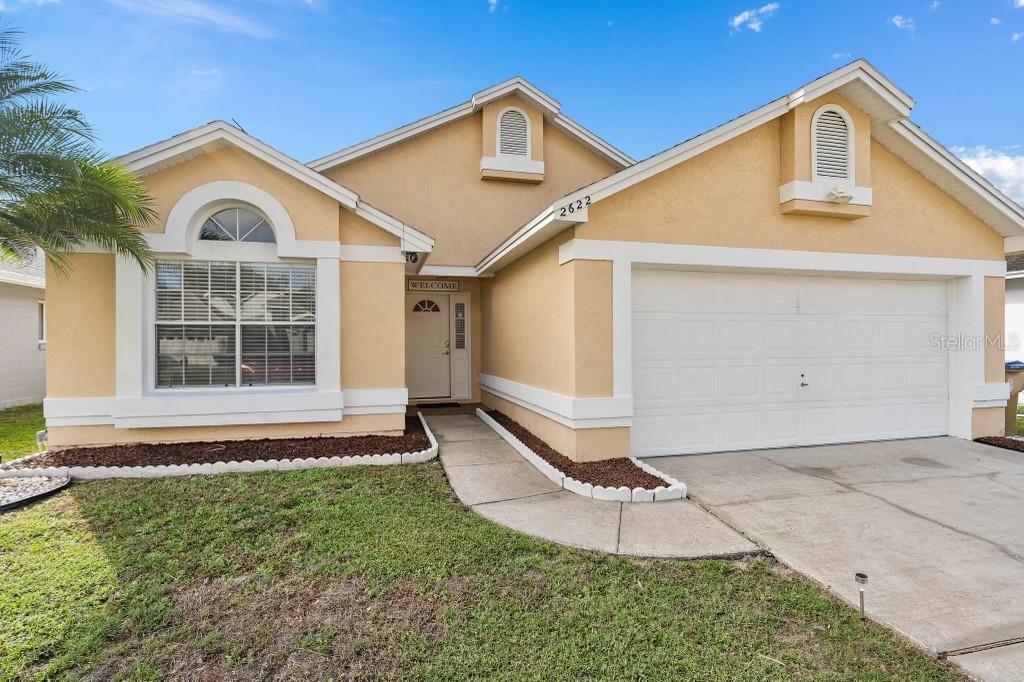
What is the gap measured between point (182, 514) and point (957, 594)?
21.8ft

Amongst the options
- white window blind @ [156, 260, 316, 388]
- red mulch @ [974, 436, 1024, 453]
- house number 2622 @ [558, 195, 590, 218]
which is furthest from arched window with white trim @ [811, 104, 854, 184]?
white window blind @ [156, 260, 316, 388]

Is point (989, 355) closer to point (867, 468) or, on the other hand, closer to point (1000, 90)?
point (867, 468)

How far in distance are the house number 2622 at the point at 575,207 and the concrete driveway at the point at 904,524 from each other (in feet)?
11.5

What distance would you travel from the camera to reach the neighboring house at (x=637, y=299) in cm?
680

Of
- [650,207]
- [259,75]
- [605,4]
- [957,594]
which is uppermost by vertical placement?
[605,4]

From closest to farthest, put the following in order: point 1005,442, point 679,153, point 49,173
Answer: point 49,173, point 679,153, point 1005,442

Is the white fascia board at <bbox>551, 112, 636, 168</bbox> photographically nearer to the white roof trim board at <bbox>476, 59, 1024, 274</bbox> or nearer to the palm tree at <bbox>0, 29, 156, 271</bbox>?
the white roof trim board at <bbox>476, 59, 1024, 274</bbox>

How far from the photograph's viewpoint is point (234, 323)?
7359 millimetres

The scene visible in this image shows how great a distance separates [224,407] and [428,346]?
17.4 ft

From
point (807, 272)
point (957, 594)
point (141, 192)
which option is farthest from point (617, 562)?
point (141, 192)

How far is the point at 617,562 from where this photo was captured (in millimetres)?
4059

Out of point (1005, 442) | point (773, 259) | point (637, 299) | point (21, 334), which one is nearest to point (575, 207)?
point (637, 299)

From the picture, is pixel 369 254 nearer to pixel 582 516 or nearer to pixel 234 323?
pixel 234 323

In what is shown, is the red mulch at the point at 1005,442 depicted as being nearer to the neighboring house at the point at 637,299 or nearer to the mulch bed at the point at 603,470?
the neighboring house at the point at 637,299
